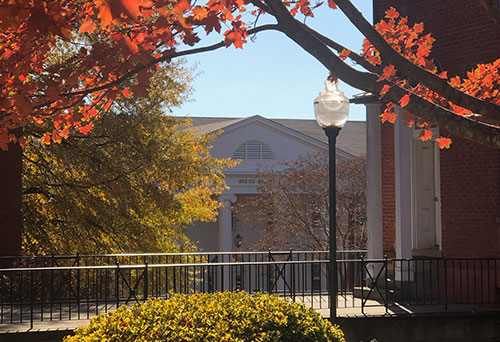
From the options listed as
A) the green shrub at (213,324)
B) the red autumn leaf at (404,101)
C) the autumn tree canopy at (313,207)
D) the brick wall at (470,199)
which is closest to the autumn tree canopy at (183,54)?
the red autumn leaf at (404,101)

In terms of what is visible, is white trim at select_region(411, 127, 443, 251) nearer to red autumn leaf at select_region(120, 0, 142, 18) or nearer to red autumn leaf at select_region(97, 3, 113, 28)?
red autumn leaf at select_region(97, 3, 113, 28)

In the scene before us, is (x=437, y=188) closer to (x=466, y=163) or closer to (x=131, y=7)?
(x=466, y=163)

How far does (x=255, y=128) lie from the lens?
36.9m

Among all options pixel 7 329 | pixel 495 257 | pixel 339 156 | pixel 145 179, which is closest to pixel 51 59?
pixel 145 179

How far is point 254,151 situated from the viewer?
37.0 meters

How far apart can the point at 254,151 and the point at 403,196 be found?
21571 millimetres

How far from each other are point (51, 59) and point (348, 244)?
15.8m

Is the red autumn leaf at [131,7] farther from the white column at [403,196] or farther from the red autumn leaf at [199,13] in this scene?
the white column at [403,196]

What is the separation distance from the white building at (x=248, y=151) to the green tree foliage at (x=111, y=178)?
1285cm

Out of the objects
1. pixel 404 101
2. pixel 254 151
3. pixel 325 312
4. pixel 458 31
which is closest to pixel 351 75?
pixel 404 101

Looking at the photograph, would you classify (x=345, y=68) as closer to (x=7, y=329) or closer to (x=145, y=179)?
(x=7, y=329)

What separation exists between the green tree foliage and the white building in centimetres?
1285

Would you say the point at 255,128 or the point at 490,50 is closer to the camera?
the point at 490,50

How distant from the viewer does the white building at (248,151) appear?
36.0 metres
